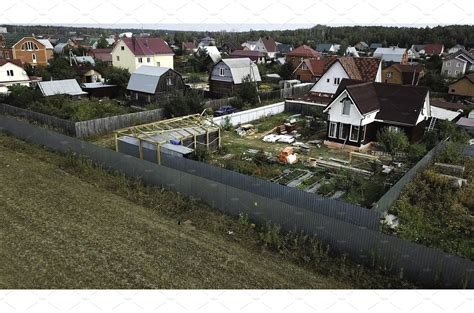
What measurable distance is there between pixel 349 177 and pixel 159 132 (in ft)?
11.1

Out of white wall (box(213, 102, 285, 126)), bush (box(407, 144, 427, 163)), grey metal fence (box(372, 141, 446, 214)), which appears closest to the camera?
grey metal fence (box(372, 141, 446, 214))

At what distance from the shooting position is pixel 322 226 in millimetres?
3895

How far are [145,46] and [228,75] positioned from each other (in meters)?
5.67

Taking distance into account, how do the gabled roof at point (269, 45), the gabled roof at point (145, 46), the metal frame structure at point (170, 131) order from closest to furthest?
1. the metal frame structure at point (170, 131)
2. the gabled roof at point (145, 46)
3. the gabled roof at point (269, 45)

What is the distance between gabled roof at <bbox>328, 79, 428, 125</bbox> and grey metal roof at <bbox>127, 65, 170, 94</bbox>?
5698 millimetres

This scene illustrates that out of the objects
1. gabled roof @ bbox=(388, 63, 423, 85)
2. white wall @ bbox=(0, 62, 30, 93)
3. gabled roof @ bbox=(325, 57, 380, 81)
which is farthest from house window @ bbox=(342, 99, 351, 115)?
white wall @ bbox=(0, 62, 30, 93)

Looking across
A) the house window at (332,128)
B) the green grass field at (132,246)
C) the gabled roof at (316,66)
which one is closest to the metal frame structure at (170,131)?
the green grass field at (132,246)

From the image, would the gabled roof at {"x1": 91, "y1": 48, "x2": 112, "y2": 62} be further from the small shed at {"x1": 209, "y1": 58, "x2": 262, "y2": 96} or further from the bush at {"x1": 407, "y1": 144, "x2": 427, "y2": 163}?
the bush at {"x1": 407, "y1": 144, "x2": 427, "y2": 163}

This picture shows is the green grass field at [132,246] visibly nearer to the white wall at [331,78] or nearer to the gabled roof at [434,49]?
the white wall at [331,78]

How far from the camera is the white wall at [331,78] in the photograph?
12.1m

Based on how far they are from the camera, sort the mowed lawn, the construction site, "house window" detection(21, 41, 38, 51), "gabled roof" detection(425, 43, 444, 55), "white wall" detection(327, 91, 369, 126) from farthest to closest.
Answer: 1. "gabled roof" detection(425, 43, 444, 55)
2. "house window" detection(21, 41, 38, 51)
3. "white wall" detection(327, 91, 369, 126)
4. the construction site
5. the mowed lawn

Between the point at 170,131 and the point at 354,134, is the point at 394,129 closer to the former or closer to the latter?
the point at 354,134

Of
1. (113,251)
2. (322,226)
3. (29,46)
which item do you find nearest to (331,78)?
(322,226)

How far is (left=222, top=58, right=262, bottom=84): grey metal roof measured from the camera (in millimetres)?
13656
